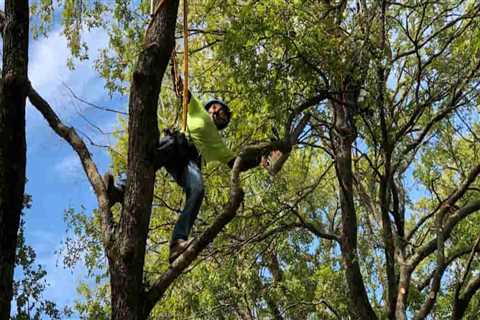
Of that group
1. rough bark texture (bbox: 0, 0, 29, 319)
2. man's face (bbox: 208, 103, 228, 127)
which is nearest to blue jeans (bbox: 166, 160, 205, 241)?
man's face (bbox: 208, 103, 228, 127)

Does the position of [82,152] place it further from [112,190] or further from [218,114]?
[218,114]

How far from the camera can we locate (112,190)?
377 centimetres

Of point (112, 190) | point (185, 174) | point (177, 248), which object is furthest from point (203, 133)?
point (177, 248)

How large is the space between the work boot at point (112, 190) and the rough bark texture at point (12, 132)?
56 centimetres

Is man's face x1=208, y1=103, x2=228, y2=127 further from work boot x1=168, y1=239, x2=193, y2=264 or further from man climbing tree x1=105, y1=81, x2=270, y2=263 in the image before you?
work boot x1=168, y1=239, x2=193, y2=264

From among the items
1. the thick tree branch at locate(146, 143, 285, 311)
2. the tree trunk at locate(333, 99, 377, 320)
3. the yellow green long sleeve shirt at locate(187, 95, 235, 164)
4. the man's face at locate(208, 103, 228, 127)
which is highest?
the tree trunk at locate(333, 99, 377, 320)

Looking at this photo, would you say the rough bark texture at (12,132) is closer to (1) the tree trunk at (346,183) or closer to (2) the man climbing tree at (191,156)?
(2) the man climbing tree at (191,156)

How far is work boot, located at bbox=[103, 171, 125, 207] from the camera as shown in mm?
3746

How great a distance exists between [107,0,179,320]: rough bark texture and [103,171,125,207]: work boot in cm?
43

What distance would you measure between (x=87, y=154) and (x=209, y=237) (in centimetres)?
97

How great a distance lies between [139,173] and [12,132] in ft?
2.16

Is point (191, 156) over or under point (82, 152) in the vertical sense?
over

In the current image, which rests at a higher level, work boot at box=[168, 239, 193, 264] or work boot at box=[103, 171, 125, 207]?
work boot at box=[103, 171, 125, 207]

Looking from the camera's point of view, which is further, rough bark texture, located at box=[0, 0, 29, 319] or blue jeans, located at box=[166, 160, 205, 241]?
blue jeans, located at box=[166, 160, 205, 241]
